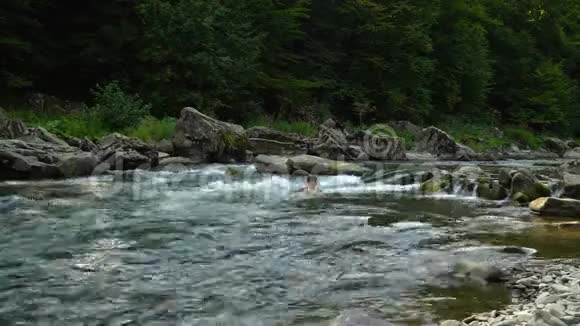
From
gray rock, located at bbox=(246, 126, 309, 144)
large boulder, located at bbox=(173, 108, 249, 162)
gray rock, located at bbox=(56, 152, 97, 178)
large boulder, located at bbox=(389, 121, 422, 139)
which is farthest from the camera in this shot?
large boulder, located at bbox=(389, 121, 422, 139)

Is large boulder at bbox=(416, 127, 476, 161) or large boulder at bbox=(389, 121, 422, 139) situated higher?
large boulder at bbox=(389, 121, 422, 139)

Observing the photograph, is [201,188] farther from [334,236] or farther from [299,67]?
[299,67]

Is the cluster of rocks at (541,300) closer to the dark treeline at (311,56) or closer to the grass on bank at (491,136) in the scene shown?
the dark treeline at (311,56)

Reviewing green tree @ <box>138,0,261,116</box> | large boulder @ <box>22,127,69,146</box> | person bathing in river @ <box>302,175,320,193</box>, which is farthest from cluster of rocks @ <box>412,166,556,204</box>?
green tree @ <box>138,0,261,116</box>

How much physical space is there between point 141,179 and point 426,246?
7992 millimetres

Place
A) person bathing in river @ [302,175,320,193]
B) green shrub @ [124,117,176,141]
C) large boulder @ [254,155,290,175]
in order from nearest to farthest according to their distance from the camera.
Result: person bathing in river @ [302,175,320,193] → large boulder @ [254,155,290,175] → green shrub @ [124,117,176,141]

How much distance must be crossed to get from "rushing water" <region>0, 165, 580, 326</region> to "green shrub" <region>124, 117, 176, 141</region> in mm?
6438

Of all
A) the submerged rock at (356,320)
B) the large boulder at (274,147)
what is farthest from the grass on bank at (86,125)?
the submerged rock at (356,320)

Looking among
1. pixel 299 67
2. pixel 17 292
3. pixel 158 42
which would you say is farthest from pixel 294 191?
pixel 299 67

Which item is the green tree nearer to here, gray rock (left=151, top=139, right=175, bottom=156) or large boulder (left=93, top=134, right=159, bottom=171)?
gray rock (left=151, top=139, right=175, bottom=156)

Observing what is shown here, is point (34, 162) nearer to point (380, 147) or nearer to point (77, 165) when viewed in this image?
point (77, 165)

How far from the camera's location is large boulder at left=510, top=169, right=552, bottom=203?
406 inches

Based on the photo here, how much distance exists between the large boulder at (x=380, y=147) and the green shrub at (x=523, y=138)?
53.9 feet

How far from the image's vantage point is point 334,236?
7113 millimetres
